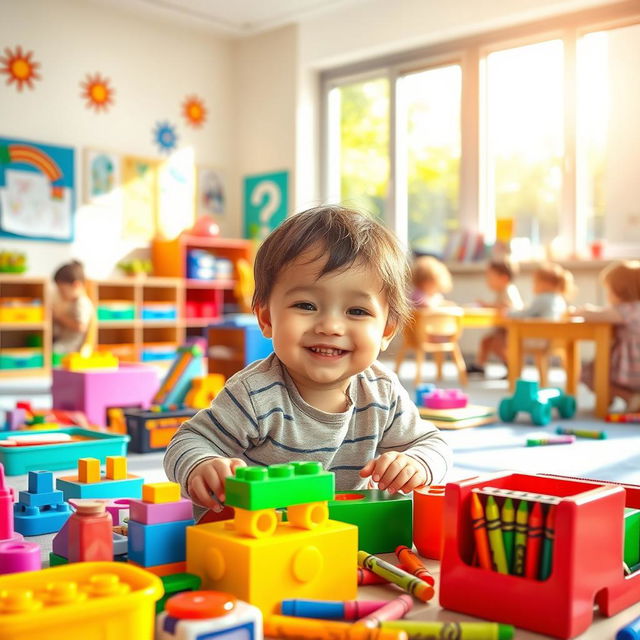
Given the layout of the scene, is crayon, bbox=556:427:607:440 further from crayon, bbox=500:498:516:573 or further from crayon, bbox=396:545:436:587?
crayon, bbox=500:498:516:573

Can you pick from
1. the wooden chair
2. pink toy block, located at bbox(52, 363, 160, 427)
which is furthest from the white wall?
pink toy block, located at bbox(52, 363, 160, 427)

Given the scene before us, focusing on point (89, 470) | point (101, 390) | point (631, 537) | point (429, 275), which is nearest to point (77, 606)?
point (631, 537)

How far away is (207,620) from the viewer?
2.35 ft

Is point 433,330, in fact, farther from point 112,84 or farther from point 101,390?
point 112,84

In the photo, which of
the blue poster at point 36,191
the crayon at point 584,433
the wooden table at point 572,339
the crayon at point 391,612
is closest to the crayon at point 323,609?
the crayon at point 391,612

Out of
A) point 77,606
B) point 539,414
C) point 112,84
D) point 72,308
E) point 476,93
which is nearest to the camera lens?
point 77,606

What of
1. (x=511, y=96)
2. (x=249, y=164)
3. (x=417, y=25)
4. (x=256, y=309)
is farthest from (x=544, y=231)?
(x=256, y=309)

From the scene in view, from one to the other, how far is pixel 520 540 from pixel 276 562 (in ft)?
0.89

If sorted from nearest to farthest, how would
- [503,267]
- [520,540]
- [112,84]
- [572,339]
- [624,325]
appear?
[520,540], [624,325], [572,339], [503,267], [112,84]

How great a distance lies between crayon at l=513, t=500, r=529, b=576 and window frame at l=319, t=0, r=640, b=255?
4.64 metres

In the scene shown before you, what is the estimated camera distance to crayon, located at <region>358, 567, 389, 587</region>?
39.0 inches

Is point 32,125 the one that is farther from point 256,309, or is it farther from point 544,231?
point 256,309

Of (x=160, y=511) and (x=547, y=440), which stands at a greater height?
(x=160, y=511)

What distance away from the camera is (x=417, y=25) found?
555cm
